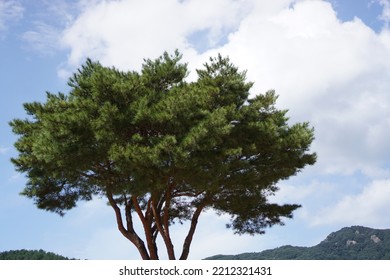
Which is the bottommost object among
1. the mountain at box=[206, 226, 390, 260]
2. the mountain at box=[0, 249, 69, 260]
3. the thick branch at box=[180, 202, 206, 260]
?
the thick branch at box=[180, 202, 206, 260]

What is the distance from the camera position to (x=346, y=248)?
71812mm

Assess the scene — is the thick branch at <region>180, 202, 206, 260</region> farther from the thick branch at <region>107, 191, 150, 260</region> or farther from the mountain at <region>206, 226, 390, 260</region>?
the mountain at <region>206, 226, 390, 260</region>

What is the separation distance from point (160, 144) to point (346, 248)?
6631 centimetres

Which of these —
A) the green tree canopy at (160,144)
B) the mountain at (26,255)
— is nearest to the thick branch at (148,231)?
the green tree canopy at (160,144)

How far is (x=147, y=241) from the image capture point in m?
15.3

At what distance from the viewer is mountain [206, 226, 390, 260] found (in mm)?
61188

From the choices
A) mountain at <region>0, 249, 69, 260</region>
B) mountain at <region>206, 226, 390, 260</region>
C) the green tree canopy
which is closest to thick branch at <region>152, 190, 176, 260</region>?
the green tree canopy

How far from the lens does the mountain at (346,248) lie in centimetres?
6119

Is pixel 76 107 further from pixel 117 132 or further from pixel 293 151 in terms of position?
pixel 293 151

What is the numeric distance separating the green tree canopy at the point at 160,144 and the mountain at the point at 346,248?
4176cm

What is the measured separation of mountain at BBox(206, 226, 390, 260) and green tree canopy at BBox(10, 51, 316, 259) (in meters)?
41.8

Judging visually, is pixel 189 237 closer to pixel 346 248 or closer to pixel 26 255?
pixel 26 255

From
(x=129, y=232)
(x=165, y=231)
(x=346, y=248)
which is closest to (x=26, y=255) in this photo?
(x=129, y=232)

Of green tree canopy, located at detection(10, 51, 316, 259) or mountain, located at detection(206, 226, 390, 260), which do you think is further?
mountain, located at detection(206, 226, 390, 260)
